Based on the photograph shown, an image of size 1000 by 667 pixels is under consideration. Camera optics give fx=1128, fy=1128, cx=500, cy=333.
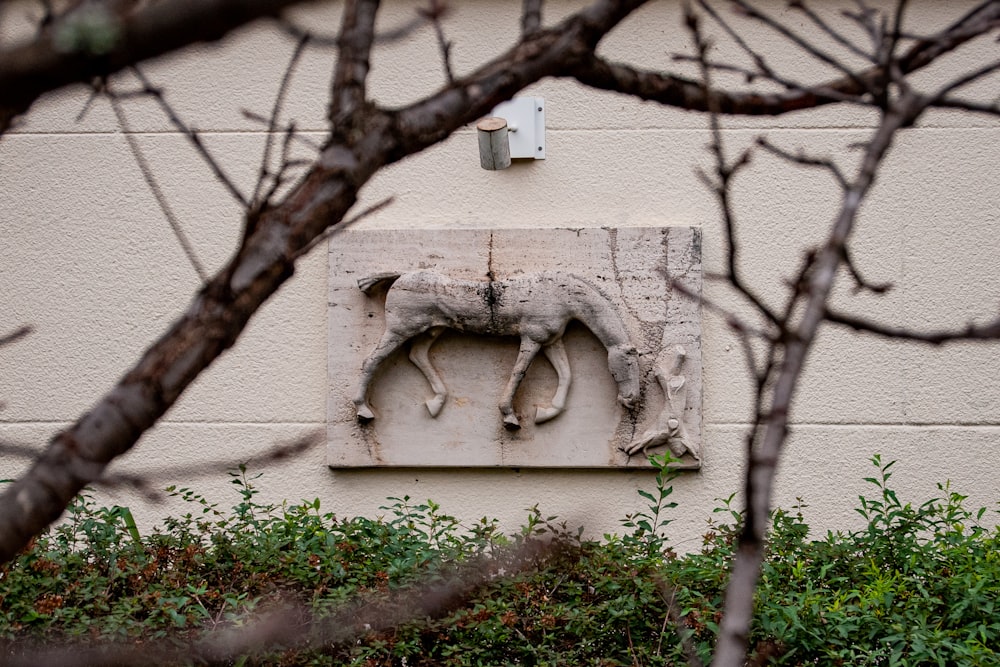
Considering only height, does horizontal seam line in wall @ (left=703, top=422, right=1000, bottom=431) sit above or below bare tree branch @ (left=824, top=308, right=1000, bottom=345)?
above

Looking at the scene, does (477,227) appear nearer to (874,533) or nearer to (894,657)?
(874,533)

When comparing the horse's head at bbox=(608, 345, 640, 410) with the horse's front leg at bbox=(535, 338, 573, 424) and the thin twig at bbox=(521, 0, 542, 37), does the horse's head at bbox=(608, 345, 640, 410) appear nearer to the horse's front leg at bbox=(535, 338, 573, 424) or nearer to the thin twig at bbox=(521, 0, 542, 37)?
the horse's front leg at bbox=(535, 338, 573, 424)

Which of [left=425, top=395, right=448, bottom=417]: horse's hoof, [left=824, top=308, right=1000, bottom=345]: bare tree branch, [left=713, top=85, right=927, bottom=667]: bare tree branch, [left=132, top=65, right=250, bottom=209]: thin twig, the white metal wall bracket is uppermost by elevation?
the white metal wall bracket

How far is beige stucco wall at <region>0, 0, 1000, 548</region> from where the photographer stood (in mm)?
5008

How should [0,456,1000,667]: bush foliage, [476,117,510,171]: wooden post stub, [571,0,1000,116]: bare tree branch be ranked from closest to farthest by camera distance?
[571,0,1000,116]: bare tree branch → [0,456,1000,667]: bush foliage → [476,117,510,171]: wooden post stub

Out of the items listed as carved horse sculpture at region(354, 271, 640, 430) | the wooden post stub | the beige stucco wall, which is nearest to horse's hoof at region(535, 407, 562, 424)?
carved horse sculpture at region(354, 271, 640, 430)

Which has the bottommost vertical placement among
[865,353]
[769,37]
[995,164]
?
[865,353]

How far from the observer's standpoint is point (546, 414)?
4.89m

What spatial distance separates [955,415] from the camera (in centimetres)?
500

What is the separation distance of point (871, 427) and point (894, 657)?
2.13m

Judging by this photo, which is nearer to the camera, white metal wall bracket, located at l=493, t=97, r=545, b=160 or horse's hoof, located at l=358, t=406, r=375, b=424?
horse's hoof, located at l=358, t=406, r=375, b=424

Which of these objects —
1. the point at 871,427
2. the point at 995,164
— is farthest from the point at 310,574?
the point at 995,164

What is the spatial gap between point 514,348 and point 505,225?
22.9 inches

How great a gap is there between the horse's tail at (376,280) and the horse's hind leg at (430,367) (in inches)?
11.2
